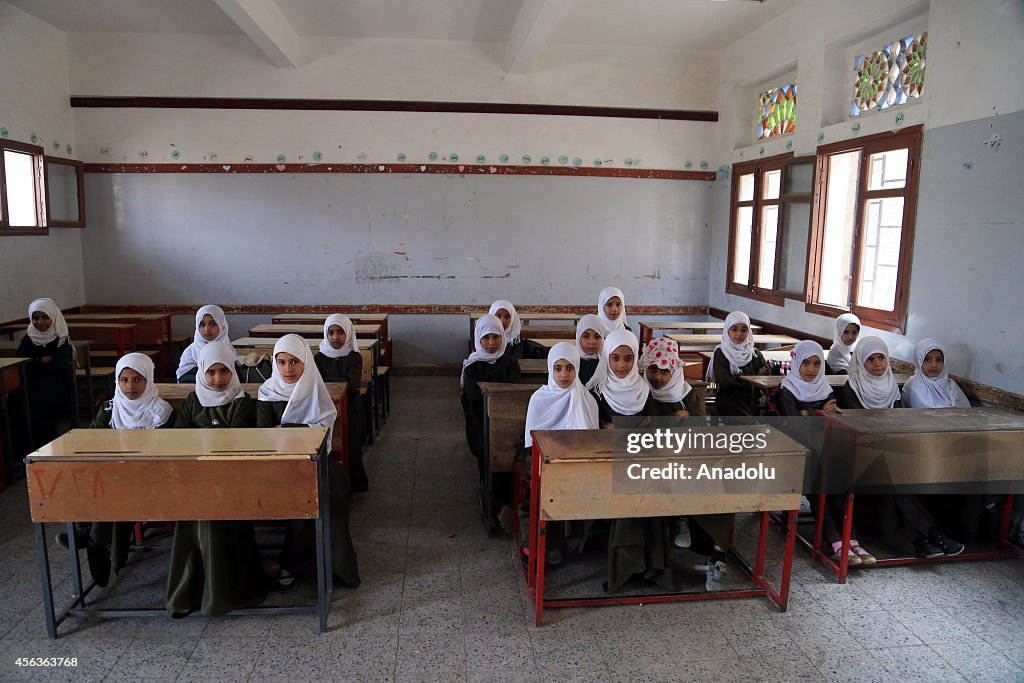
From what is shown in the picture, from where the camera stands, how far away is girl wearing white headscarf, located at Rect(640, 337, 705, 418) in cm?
315

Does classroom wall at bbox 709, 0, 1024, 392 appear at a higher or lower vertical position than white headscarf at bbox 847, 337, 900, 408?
Answer: higher

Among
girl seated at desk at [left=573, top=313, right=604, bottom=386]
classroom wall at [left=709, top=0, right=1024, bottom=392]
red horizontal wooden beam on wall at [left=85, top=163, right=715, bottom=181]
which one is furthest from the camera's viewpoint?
red horizontal wooden beam on wall at [left=85, top=163, right=715, bottom=181]

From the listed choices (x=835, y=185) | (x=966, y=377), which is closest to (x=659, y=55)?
(x=835, y=185)

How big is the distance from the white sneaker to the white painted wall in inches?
181

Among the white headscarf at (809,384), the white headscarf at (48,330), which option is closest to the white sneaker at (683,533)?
the white headscarf at (809,384)

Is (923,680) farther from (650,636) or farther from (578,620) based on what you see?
(578,620)

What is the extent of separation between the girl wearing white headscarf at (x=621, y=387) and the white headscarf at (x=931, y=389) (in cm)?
156

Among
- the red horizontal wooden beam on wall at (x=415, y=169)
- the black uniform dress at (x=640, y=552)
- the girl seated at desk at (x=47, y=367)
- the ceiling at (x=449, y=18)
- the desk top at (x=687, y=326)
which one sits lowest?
the black uniform dress at (x=640, y=552)

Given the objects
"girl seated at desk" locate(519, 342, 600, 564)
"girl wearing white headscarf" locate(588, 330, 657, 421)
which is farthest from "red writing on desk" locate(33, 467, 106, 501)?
"girl wearing white headscarf" locate(588, 330, 657, 421)

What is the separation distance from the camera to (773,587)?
8.89ft

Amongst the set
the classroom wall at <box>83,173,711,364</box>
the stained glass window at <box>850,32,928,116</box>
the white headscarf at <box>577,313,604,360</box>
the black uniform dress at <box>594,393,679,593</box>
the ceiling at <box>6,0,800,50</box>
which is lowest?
the black uniform dress at <box>594,393,679,593</box>

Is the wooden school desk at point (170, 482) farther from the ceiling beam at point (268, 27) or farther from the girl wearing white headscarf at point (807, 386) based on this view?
the ceiling beam at point (268, 27)

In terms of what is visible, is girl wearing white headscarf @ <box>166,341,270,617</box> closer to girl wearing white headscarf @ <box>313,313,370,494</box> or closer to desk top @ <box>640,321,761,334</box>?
girl wearing white headscarf @ <box>313,313,370,494</box>

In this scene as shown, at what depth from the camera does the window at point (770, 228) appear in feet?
17.6
